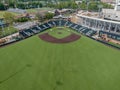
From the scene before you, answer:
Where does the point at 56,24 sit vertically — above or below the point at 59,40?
above

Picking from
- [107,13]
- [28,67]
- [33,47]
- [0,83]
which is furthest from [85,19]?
[0,83]

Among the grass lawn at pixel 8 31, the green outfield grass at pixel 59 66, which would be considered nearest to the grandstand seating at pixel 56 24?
the grass lawn at pixel 8 31

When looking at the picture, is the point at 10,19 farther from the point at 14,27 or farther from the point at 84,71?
the point at 84,71

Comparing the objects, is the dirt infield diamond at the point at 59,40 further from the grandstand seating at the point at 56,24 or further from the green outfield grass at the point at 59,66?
the grandstand seating at the point at 56,24

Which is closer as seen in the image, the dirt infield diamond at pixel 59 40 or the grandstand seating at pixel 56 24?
the dirt infield diamond at pixel 59 40

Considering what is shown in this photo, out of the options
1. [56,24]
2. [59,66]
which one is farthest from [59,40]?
[56,24]

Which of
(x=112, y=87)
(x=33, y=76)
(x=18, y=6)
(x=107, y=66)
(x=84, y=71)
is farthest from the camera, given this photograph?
(x=18, y=6)

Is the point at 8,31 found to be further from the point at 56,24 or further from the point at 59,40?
the point at 59,40

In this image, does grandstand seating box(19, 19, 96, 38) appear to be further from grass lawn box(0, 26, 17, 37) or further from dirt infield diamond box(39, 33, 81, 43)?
grass lawn box(0, 26, 17, 37)
